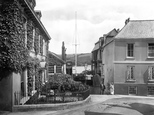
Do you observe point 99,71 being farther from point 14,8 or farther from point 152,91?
point 14,8

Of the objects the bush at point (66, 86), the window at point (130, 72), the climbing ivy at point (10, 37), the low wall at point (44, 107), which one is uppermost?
the climbing ivy at point (10, 37)

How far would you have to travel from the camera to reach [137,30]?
88.4 ft

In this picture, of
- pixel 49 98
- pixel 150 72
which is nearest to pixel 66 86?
pixel 49 98

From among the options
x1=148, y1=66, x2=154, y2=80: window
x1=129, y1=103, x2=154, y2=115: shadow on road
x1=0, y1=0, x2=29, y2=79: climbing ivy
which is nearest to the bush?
x1=129, y1=103, x2=154, y2=115: shadow on road

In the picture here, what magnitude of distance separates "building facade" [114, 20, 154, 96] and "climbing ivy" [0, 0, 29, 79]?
52.2ft

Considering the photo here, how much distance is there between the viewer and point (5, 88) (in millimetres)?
11461

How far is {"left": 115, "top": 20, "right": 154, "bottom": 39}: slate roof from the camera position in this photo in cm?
2581

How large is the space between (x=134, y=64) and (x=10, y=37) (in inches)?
701

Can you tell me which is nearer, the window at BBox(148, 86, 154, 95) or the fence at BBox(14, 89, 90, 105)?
the fence at BBox(14, 89, 90, 105)

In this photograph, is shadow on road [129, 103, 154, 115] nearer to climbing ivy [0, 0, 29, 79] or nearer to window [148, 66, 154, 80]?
climbing ivy [0, 0, 29, 79]

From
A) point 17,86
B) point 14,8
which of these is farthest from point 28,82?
point 14,8

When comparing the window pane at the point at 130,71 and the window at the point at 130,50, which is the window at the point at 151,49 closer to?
the window at the point at 130,50

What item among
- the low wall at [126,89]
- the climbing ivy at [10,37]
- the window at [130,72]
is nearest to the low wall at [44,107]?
the climbing ivy at [10,37]

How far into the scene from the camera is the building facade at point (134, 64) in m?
25.5
